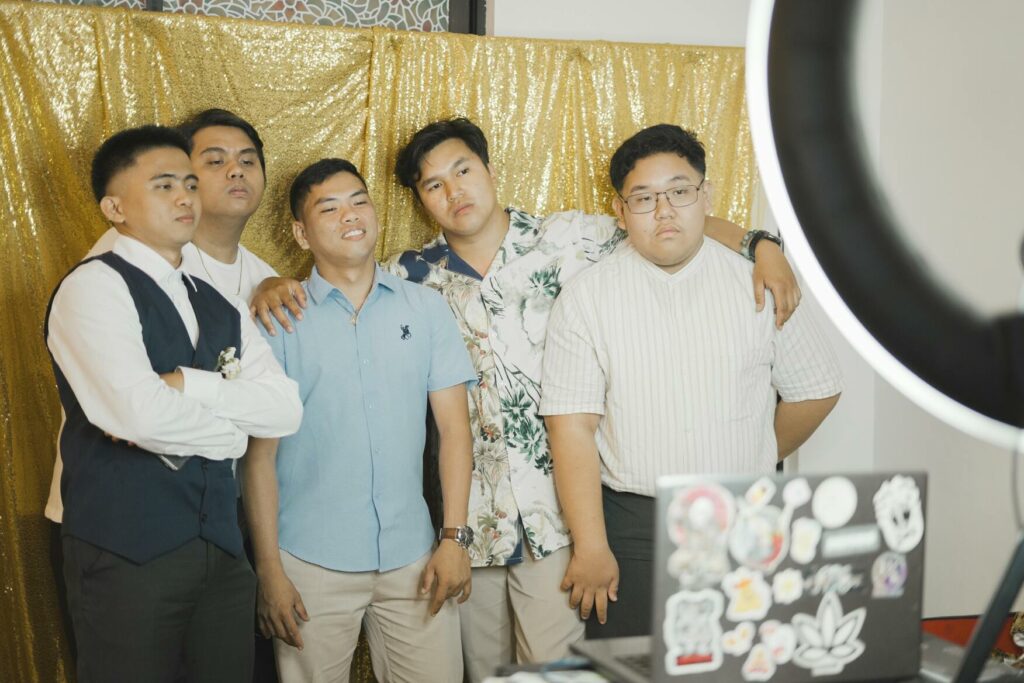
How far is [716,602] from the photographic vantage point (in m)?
0.96

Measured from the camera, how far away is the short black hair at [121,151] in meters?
1.95

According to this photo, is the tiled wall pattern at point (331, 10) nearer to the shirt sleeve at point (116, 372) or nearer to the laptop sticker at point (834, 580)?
the shirt sleeve at point (116, 372)

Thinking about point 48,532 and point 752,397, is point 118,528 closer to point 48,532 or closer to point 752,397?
point 48,532

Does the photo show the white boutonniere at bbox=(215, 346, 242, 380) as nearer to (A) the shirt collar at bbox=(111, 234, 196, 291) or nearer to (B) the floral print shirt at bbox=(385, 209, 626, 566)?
(A) the shirt collar at bbox=(111, 234, 196, 291)

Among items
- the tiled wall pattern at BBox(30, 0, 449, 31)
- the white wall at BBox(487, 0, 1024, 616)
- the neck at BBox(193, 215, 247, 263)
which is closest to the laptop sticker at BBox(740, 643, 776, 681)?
the white wall at BBox(487, 0, 1024, 616)

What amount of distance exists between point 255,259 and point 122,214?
0.54 metres

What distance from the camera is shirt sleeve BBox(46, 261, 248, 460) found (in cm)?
171

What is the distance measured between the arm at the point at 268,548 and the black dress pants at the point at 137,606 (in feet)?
0.67

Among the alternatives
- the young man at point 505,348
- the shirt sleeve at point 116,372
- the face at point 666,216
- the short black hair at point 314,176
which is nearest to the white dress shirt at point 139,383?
the shirt sleeve at point 116,372

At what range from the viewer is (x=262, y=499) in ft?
6.94

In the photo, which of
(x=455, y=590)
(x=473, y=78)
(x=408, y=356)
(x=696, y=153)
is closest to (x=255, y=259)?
(x=408, y=356)

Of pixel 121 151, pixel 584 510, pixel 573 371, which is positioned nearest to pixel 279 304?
pixel 121 151

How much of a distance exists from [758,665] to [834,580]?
117mm

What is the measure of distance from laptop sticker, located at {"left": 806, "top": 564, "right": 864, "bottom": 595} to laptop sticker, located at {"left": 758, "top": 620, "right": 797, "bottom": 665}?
5cm
